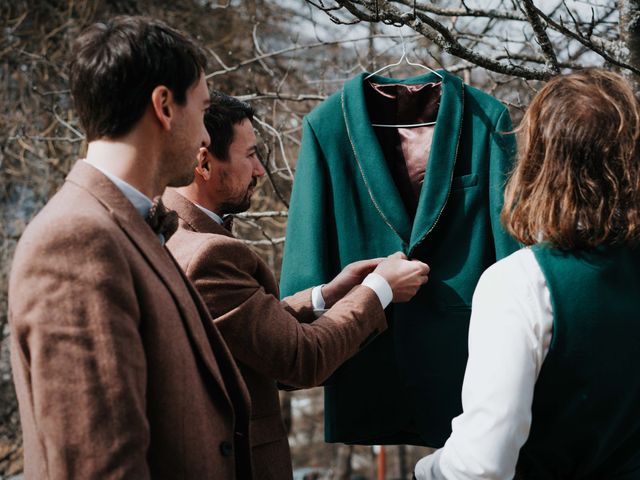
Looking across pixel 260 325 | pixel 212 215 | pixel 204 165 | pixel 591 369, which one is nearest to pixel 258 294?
pixel 260 325

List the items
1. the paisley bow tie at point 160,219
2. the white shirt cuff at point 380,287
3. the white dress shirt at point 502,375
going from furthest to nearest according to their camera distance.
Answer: the white shirt cuff at point 380,287, the paisley bow tie at point 160,219, the white dress shirt at point 502,375

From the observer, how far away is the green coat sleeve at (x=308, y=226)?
8.39 feet

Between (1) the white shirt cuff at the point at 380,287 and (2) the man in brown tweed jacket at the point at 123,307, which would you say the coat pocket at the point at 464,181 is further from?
(2) the man in brown tweed jacket at the point at 123,307

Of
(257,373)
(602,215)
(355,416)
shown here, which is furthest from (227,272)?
(602,215)

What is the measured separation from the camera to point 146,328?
1.53 metres

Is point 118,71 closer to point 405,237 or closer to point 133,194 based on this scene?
point 133,194

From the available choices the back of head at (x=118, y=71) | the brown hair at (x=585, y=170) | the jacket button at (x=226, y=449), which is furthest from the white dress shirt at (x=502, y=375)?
the back of head at (x=118, y=71)

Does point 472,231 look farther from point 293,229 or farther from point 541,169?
point 541,169

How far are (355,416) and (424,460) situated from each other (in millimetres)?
857

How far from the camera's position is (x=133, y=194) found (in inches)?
64.8

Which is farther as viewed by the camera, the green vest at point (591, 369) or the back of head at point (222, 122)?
the back of head at point (222, 122)

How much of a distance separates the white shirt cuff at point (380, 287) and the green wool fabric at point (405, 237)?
0.25 metres

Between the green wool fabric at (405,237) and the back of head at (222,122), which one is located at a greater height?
the back of head at (222,122)

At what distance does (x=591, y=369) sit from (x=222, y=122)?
1250mm
